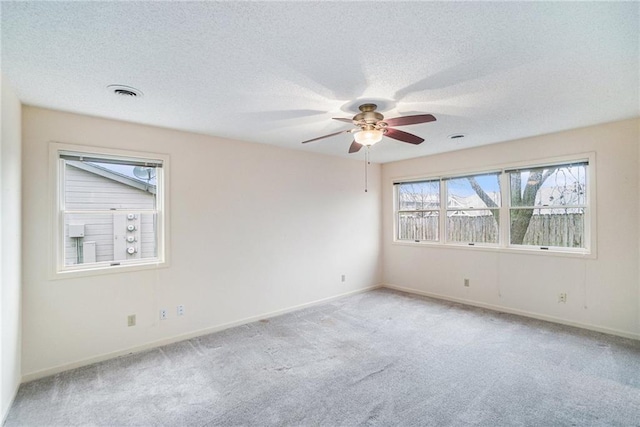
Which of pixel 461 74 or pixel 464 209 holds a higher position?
pixel 461 74

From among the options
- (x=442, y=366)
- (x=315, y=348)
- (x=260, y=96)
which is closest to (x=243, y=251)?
(x=315, y=348)

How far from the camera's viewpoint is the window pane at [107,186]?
3.07m

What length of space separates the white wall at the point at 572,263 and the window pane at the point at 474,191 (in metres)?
0.23

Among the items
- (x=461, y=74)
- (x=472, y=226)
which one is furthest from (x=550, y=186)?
(x=461, y=74)

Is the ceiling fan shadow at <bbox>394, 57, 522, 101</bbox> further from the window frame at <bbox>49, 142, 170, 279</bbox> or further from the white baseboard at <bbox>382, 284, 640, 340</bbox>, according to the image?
the white baseboard at <bbox>382, 284, 640, 340</bbox>

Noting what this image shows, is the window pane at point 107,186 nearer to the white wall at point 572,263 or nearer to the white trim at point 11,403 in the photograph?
the white trim at point 11,403

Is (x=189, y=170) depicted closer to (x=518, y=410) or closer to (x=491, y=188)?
(x=518, y=410)

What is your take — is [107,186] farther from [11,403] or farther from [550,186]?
[550,186]

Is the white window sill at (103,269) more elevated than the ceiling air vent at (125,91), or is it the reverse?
the ceiling air vent at (125,91)

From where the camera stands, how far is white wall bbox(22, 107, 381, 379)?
2.82 m

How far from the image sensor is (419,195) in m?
5.64

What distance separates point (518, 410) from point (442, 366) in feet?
2.35

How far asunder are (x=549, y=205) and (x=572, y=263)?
79 cm

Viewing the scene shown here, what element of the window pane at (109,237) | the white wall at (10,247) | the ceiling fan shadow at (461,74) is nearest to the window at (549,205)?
the ceiling fan shadow at (461,74)
